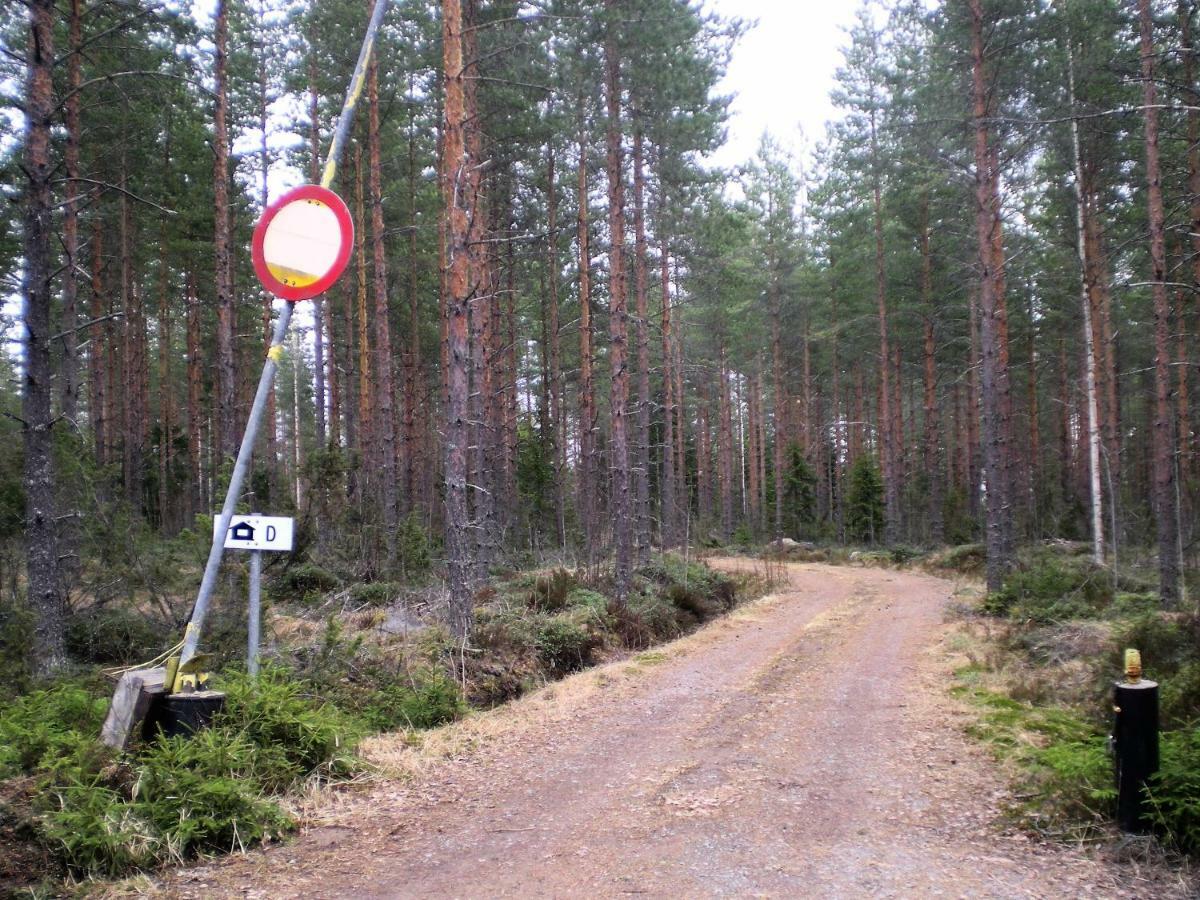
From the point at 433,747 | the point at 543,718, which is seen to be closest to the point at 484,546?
the point at 543,718

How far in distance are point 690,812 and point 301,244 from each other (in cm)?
425

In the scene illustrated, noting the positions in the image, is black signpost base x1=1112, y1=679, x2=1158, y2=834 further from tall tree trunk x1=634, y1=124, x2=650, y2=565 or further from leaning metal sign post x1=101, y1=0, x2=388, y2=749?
tall tree trunk x1=634, y1=124, x2=650, y2=565

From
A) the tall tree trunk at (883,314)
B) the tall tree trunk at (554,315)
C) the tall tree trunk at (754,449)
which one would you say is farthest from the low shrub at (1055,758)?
the tall tree trunk at (754,449)

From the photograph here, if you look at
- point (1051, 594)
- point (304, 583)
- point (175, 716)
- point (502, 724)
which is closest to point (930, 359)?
point (1051, 594)

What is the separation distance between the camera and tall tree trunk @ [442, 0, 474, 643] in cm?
927

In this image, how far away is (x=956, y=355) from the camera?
→ 32.1 meters

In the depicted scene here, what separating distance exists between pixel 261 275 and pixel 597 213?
62.1 feet

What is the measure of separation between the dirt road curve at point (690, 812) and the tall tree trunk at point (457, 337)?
163 centimetres

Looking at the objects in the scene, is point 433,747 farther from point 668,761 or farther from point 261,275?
point 261,275

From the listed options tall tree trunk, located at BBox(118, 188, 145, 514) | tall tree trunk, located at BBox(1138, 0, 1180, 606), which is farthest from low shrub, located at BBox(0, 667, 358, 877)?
tall tree trunk, located at BBox(118, 188, 145, 514)

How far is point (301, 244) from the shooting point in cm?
505

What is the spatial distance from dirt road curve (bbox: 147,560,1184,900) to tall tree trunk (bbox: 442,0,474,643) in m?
1.63

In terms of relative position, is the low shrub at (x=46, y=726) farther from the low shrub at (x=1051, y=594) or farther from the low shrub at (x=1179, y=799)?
the low shrub at (x=1051, y=594)

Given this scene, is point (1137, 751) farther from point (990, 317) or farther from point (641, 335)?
point (641, 335)
